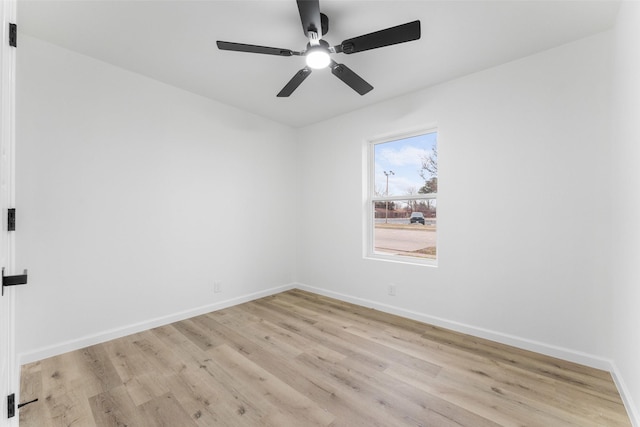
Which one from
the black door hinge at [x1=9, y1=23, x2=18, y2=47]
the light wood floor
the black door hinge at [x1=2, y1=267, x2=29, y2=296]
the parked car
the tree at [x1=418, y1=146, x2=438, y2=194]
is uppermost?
the black door hinge at [x1=9, y1=23, x2=18, y2=47]

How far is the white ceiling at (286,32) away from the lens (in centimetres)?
188

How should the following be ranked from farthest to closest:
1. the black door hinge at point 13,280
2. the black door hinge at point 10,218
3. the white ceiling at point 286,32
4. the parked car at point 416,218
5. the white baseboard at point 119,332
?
the parked car at point 416,218
the white baseboard at point 119,332
the white ceiling at point 286,32
the black door hinge at point 10,218
the black door hinge at point 13,280

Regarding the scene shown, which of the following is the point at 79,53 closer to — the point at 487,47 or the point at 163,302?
the point at 163,302

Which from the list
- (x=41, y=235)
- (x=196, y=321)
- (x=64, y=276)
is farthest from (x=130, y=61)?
(x=196, y=321)

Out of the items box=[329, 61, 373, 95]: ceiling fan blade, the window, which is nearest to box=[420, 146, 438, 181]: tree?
the window

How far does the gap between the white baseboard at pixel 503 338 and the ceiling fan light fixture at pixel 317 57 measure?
2649mm

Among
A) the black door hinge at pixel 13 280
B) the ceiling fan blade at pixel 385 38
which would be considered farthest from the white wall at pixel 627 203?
the black door hinge at pixel 13 280

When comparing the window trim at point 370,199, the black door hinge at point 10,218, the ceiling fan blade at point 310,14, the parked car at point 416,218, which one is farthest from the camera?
the window trim at point 370,199

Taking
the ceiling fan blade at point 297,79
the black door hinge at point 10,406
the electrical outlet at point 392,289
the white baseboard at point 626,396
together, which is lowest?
the white baseboard at point 626,396

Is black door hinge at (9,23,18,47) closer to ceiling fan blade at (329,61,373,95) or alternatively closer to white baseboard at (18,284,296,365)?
ceiling fan blade at (329,61,373,95)

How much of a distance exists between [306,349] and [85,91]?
300cm

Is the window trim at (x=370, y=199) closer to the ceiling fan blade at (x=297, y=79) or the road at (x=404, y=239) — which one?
the road at (x=404, y=239)

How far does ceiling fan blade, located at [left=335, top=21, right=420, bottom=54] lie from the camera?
1653mm

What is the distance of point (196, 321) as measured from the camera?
303cm
